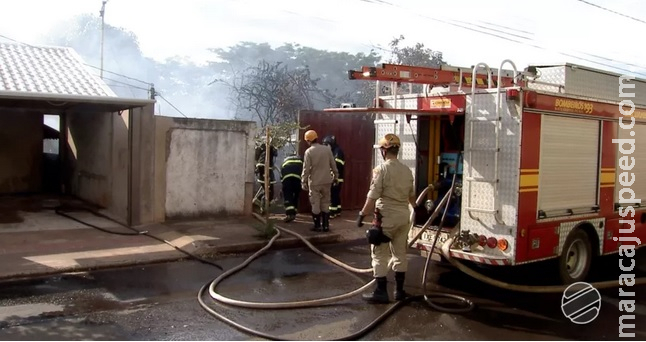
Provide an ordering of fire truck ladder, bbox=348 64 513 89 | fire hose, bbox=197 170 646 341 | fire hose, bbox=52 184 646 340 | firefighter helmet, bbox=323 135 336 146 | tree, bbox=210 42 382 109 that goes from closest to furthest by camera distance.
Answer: fire hose, bbox=197 170 646 341 < fire hose, bbox=52 184 646 340 < fire truck ladder, bbox=348 64 513 89 < firefighter helmet, bbox=323 135 336 146 < tree, bbox=210 42 382 109

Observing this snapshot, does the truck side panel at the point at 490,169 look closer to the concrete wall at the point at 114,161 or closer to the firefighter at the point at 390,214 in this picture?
the firefighter at the point at 390,214

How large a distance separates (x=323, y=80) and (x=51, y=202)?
3967 cm

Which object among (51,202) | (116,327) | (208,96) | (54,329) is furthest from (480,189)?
(208,96)

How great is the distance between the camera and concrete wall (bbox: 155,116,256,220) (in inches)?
394

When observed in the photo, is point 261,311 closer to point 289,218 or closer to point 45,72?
point 289,218

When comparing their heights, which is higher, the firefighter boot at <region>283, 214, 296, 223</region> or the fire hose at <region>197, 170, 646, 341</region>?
the firefighter boot at <region>283, 214, 296, 223</region>

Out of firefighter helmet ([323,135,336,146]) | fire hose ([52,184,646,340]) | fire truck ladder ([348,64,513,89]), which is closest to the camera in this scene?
fire hose ([52,184,646,340])

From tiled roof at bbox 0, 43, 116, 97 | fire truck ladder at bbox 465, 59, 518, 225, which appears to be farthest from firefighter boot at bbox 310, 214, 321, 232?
tiled roof at bbox 0, 43, 116, 97

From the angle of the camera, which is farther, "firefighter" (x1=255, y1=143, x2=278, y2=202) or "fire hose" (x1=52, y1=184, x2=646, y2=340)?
"firefighter" (x1=255, y1=143, x2=278, y2=202)

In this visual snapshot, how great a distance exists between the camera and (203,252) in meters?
8.13

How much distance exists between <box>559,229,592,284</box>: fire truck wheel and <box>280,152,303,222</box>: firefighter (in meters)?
5.07

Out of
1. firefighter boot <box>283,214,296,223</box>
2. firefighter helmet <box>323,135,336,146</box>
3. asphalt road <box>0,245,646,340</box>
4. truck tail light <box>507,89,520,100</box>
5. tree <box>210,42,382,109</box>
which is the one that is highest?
tree <box>210,42,382,109</box>

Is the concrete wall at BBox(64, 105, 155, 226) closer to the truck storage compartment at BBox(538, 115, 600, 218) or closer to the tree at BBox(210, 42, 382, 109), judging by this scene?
the truck storage compartment at BBox(538, 115, 600, 218)

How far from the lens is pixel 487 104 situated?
6.28 m
